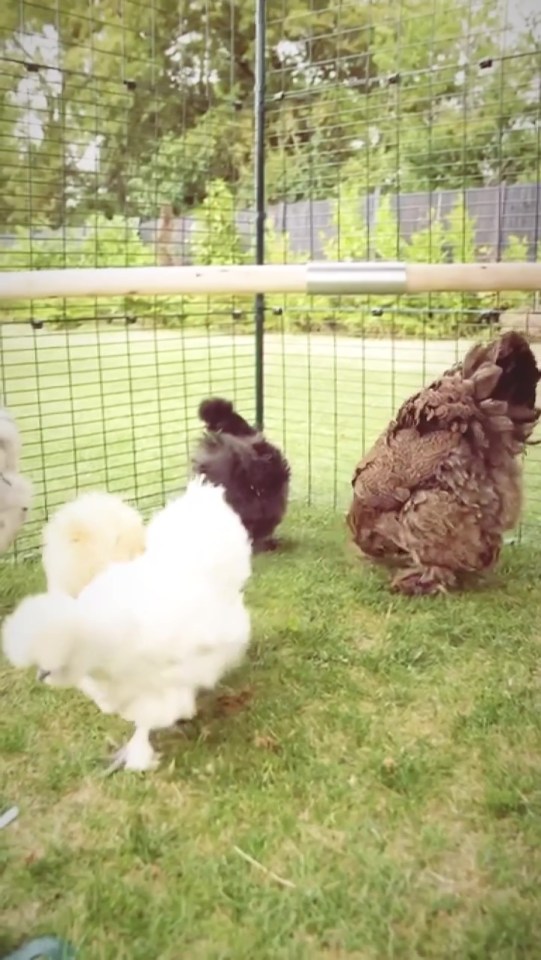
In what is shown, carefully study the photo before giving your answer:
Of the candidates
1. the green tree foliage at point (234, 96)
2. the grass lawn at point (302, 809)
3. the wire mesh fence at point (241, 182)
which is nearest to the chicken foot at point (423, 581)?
the grass lawn at point (302, 809)

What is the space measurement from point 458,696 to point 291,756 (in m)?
0.21

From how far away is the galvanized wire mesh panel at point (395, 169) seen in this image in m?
1.07

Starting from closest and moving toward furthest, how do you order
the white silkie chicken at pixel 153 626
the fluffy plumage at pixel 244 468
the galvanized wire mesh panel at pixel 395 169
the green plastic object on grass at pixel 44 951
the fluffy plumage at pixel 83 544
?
1. the green plastic object on grass at pixel 44 951
2. the white silkie chicken at pixel 153 626
3. the fluffy plumage at pixel 83 544
4. the galvanized wire mesh panel at pixel 395 169
5. the fluffy plumage at pixel 244 468

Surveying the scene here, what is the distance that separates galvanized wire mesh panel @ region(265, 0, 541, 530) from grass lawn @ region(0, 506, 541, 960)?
0.53m

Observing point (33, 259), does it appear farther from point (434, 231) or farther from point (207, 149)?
point (434, 231)

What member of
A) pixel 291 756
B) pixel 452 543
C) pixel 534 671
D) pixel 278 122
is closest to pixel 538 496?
pixel 452 543

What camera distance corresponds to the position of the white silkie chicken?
618 mm

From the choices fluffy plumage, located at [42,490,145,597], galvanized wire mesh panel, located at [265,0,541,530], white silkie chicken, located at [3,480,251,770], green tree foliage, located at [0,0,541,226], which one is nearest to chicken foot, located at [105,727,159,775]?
white silkie chicken, located at [3,480,251,770]

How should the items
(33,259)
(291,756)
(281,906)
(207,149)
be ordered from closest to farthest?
1. (281,906)
2. (291,756)
3. (33,259)
4. (207,149)

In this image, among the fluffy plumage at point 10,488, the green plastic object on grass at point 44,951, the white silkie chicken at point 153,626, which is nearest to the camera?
the green plastic object on grass at point 44,951

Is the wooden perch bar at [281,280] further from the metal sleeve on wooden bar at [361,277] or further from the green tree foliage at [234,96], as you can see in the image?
the green tree foliage at [234,96]

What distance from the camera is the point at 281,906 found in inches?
21.0

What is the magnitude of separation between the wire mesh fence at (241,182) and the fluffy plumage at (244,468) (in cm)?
9

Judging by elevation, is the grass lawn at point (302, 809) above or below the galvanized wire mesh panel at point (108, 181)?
below
